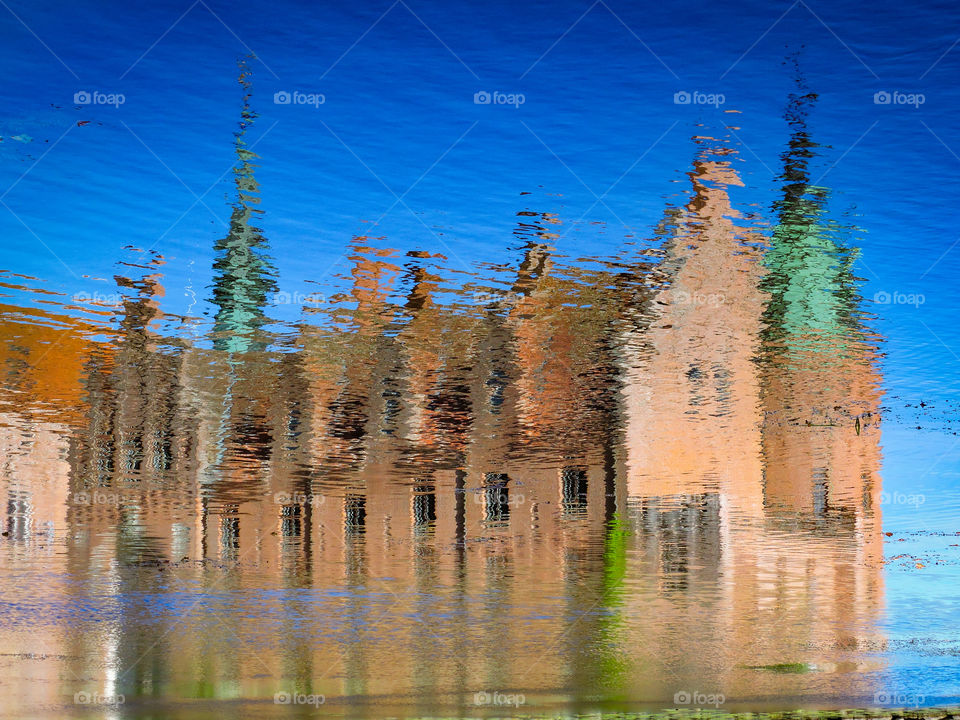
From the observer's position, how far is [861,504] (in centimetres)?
2598

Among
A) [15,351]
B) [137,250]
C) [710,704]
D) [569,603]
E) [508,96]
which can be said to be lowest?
[569,603]

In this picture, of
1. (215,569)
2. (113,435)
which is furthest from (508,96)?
(215,569)

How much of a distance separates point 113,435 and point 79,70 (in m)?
10.2

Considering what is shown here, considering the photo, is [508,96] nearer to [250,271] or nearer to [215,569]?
[250,271]
